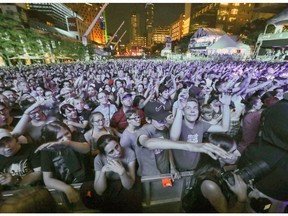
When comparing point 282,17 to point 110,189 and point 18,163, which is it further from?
point 18,163

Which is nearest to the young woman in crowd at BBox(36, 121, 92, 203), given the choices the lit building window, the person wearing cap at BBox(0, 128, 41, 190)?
the person wearing cap at BBox(0, 128, 41, 190)

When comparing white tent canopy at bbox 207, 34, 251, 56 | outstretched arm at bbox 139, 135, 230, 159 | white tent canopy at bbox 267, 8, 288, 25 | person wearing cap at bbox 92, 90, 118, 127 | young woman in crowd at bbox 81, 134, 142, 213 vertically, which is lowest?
young woman in crowd at bbox 81, 134, 142, 213

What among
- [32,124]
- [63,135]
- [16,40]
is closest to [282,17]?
[63,135]

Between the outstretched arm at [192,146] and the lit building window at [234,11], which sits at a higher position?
the lit building window at [234,11]

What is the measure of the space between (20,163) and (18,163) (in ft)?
0.08

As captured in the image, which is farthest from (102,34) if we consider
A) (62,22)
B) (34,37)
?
(34,37)

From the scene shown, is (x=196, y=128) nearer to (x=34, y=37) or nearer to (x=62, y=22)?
(x=34, y=37)

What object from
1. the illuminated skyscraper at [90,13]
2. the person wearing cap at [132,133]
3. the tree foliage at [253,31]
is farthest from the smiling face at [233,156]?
the illuminated skyscraper at [90,13]

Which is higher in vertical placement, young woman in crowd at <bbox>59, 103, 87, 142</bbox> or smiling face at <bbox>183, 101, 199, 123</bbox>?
smiling face at <bbox>183, 101, 199, 123</bbox>

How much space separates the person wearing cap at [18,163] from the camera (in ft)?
7.01

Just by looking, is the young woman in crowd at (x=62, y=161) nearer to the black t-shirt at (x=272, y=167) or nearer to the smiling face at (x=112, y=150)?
the smiling face at (x=112, y=150)

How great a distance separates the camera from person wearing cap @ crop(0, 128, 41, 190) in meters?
2.14

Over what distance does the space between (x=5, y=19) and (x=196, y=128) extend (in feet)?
67.8

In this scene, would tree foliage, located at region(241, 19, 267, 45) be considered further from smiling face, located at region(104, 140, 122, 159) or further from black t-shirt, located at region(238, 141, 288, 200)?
smiling face, located at region(104, 140, 122, 159)
